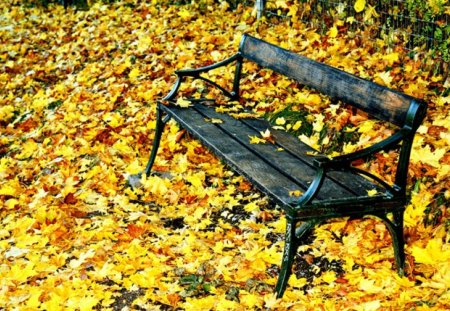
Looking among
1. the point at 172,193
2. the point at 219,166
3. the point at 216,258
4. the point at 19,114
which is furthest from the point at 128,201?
the point at 19,114

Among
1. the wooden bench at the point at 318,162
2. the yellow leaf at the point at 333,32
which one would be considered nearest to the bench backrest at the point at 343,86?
the wooden bench at the point at 318,162

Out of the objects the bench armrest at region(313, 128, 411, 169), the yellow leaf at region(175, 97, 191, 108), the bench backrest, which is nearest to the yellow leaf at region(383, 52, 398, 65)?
the bench backrest

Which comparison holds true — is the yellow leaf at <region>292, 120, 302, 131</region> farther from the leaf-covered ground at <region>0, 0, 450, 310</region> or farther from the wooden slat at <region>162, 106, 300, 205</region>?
the wooden slat at <region>162, 106, 300, 205</region>

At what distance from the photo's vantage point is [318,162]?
106 inches

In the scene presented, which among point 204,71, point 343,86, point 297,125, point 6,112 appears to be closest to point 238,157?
point 343,86

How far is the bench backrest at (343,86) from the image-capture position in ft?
9.45

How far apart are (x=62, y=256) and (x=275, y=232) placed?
135 centimetres

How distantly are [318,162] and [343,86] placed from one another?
910 millimetres

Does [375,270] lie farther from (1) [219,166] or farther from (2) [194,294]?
(1) [219,166]

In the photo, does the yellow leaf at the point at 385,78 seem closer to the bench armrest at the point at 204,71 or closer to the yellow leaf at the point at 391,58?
the yellow leaf at the point at 391,58

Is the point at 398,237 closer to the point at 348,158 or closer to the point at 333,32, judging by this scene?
the point at 348,158

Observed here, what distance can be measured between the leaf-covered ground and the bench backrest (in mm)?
535

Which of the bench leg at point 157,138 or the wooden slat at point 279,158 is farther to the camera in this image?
the bench leg at point 157,138

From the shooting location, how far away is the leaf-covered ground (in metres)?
3.06
